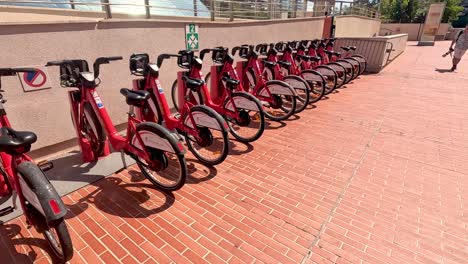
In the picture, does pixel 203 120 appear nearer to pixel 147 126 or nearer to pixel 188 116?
pixel 188 116

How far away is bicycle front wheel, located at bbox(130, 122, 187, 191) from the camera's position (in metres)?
2.64

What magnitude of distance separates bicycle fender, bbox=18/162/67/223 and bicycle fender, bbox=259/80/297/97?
374 centimetres

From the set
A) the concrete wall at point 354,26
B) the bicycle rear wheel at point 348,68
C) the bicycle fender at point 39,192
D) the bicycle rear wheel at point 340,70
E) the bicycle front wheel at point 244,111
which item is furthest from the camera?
the concrete wall at point 354,26

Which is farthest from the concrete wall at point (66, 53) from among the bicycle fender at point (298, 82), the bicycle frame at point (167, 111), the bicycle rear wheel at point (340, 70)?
the bicycle rear wheel at point (340, 70)

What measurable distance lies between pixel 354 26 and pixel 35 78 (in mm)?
17384

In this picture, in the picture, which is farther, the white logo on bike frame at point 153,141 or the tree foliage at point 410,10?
the tree foliage at point 410,10

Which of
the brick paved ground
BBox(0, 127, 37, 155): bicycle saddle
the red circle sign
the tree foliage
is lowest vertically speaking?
the brick paved ground

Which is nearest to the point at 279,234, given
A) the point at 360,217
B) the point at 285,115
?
the point at 360,217

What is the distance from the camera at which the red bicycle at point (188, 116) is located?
334 centimetres

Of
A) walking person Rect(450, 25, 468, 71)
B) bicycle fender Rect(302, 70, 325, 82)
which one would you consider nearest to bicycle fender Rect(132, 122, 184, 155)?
bicycle fender Rect(302, 70, 325, 82)

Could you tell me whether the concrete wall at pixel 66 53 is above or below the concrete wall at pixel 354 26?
below

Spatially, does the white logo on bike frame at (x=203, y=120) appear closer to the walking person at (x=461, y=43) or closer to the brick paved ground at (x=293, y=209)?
the brick paved ground at (x=293, y=209)

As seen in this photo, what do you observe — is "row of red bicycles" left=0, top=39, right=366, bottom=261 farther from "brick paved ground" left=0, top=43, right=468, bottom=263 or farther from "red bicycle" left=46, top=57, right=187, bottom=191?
"brick paved ground" left=0, top=43, right=468, bottom=263

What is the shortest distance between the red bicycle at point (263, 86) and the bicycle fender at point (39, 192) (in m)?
3.42
